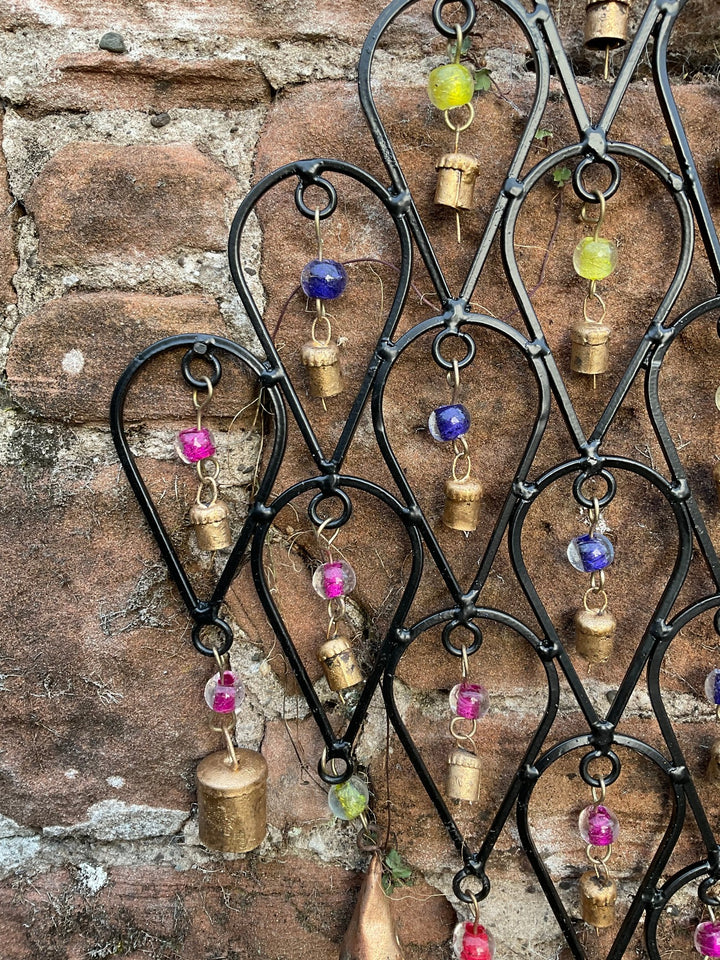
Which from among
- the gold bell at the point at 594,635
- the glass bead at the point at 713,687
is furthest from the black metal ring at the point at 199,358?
the glass bead at the point at 713,687

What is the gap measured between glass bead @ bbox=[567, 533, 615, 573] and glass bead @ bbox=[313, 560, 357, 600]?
0.17m

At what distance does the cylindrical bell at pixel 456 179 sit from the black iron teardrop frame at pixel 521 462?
2cm

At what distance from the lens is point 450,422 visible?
1.81 feet

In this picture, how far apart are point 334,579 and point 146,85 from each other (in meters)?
0.40

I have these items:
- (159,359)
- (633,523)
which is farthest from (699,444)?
(159,359)

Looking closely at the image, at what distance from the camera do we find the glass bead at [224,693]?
0.61 metres

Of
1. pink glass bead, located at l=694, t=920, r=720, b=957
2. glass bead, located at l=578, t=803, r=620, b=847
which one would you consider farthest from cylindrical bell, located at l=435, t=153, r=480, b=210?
pink glass bead, located at l=694, t=920, r=720, b=957

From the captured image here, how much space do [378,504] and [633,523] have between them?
201mm

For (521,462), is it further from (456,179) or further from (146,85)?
(146,85)

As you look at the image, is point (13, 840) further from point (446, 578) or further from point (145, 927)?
point (446, 578)

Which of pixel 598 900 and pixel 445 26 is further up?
pixel 445 26

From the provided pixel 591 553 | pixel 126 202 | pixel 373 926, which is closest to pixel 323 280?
pixel 126 202

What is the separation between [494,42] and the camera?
1.85ft

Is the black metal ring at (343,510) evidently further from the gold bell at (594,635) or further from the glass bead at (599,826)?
the glass bead at (599,826)
